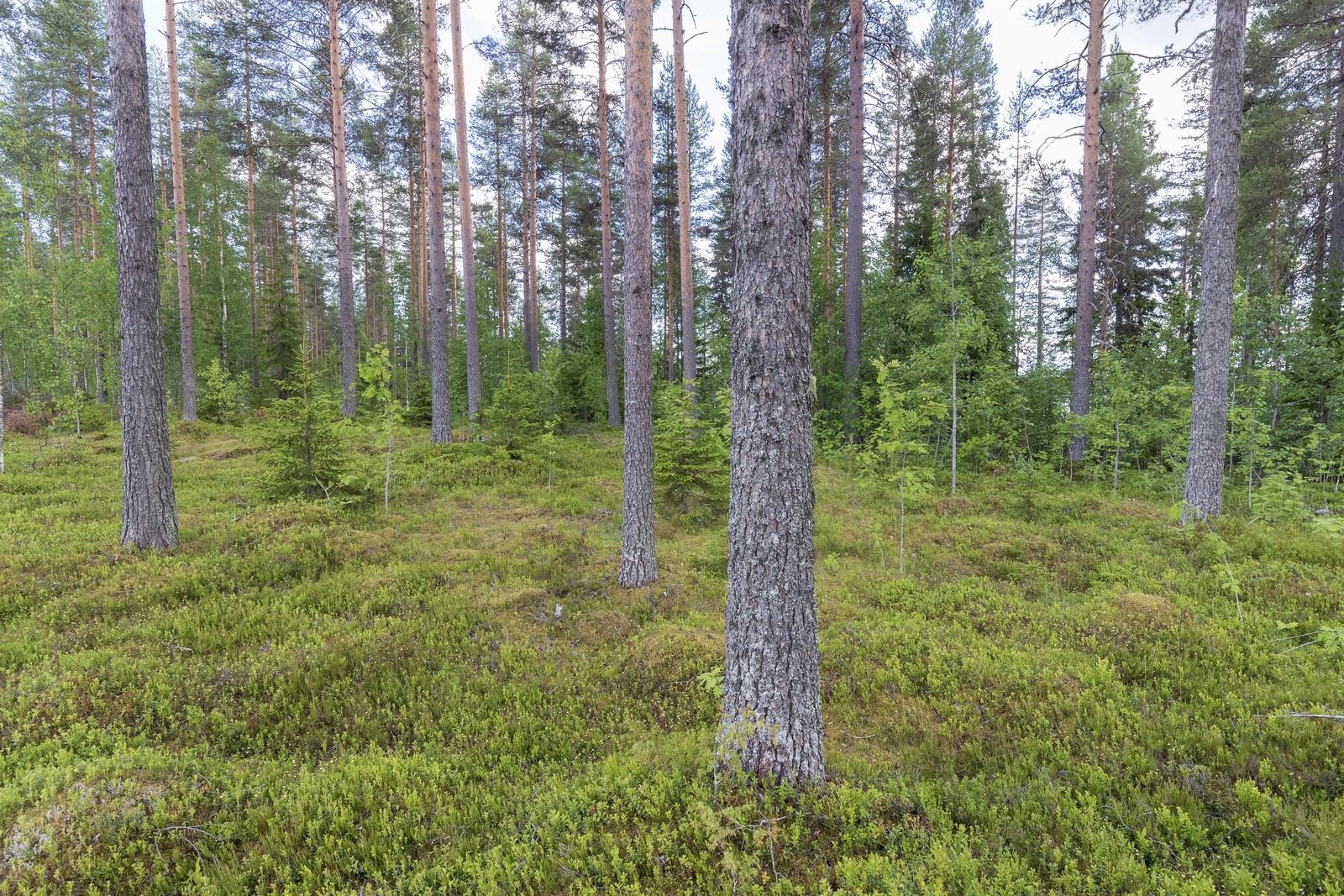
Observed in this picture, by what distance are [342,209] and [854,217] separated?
1498 centimetres

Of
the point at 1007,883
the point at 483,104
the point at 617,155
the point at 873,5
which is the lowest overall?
the point at 1007,883

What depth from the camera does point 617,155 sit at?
1927 centimetres

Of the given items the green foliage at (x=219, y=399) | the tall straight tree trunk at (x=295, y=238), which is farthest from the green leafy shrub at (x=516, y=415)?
the tall straight tree trunk at (x=295, y=238)

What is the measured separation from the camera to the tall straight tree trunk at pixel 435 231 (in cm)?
1382

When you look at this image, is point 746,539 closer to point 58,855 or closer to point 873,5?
point 58,855

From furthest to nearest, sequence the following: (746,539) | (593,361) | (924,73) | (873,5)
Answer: (593,361) < (924,73) < (873,5) < (746,539)

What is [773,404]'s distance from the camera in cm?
350

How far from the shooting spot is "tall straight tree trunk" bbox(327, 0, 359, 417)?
1505 cm

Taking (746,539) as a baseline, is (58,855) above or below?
below

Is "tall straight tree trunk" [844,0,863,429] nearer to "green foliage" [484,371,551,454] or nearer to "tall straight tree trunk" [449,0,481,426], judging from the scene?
"green foliage" [484,371,551,454]

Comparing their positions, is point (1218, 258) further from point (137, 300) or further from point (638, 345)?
point (137, 300)

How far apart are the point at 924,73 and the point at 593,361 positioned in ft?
51.0

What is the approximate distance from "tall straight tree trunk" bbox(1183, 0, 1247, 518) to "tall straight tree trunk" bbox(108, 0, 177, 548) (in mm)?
15461

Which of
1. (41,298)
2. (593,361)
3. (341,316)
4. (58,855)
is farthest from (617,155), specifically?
(58,855)
